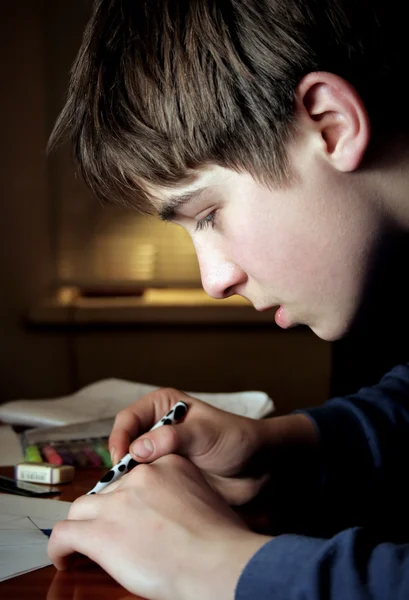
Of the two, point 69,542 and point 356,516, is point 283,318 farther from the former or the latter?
point 69,542

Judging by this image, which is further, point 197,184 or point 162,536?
point 197,184

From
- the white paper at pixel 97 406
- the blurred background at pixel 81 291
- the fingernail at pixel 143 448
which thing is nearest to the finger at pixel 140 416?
the fingernail at pixel 143 448

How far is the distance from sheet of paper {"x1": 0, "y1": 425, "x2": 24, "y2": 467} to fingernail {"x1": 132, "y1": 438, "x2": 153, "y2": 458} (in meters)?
0.29

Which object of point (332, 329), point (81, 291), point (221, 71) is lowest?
point (81, 291)

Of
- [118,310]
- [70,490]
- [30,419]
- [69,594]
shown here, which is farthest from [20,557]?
[118,310]

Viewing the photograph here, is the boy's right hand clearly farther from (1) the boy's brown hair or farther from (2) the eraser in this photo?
(1) the boy's brown hair

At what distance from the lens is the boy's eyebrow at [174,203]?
2.32ft

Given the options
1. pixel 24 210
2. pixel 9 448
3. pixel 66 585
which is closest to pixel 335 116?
pixel 66 585

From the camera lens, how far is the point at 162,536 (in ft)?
1.76

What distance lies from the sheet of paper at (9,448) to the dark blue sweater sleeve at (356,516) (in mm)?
356

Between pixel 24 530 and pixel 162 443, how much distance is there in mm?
137

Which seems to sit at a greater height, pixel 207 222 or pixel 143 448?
pixel 207 222

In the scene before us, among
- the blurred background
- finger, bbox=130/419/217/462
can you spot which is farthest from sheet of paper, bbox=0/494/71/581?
the blurred background

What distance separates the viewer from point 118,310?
237cm
